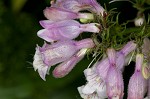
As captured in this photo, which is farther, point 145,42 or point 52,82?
point 52,82

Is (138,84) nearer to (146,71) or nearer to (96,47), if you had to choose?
(146,71)

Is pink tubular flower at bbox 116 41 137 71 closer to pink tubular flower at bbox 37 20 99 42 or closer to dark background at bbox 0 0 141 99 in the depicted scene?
pink tubular flower at bbox 37 20 99 42

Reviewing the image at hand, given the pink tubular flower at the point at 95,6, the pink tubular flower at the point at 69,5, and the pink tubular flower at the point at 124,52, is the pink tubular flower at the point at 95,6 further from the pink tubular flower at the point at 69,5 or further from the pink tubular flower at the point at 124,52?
the pink tubular flower at the point at 124,52

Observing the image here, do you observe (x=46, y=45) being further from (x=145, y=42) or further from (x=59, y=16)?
(x=145, y=42)

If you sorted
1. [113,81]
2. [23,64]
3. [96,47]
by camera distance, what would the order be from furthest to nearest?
1. [23,64]
2. [96,47]
3. [113,81]

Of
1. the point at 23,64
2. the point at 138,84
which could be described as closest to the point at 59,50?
the point at 138,84

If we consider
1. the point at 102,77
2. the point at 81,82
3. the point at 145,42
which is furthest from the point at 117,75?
the point at 81,82

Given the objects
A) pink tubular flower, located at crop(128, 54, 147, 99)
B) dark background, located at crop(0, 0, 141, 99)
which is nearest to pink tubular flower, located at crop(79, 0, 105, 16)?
pink tubular flower, located at crop(128, 54, 147, 99)
